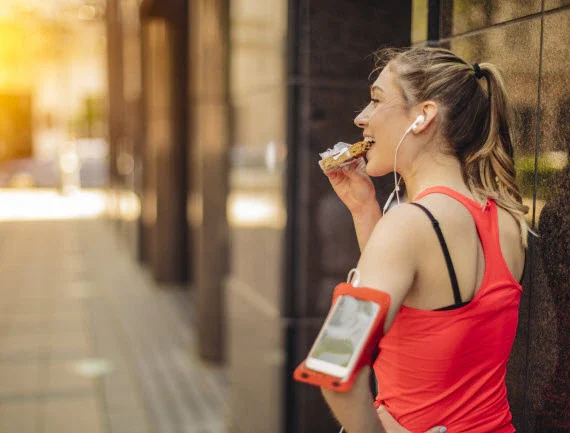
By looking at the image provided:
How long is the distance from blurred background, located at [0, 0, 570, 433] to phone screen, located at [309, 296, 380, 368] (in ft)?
3.22

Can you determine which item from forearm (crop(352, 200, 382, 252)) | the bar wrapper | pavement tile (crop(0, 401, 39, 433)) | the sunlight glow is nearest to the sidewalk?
Answer: pavement tile (crop(0, 401, 39, 433))

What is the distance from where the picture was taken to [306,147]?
3.77 meters

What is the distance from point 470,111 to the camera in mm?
1701

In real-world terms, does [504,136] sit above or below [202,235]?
above

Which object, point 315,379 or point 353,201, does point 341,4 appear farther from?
point 315,379

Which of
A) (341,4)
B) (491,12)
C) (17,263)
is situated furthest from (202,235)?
(17,263)

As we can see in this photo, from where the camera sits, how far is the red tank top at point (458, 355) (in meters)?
1.56

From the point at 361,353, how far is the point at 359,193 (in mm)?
617

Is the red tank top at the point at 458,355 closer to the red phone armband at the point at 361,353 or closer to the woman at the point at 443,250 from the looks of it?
the woman at the point at 443,250

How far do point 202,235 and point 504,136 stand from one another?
5164 mm

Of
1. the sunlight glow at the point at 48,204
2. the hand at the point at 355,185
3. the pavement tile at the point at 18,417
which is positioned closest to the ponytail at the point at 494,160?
the hand at the point at 355,185

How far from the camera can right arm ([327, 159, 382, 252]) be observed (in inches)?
74.7

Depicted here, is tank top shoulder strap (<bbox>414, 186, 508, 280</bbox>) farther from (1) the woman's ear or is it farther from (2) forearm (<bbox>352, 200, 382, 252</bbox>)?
(2) forearm (<bbox>352, 200, 382, 252</bbox>)

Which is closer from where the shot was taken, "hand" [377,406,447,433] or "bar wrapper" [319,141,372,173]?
"hand" [377,406,447,433]
